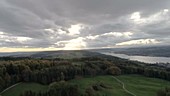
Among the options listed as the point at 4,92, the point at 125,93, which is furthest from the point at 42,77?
the point at 125,93

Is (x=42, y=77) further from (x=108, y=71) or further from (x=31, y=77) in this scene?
(x=108, y=71)

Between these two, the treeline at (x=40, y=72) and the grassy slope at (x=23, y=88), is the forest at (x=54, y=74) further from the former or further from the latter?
the grassy slope at (x=23, y=88)

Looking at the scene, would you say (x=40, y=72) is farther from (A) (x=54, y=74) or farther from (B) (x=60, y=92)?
(B) (x=60, y=92)

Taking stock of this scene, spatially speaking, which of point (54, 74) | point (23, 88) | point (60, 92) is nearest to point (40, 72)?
point (54, 74)

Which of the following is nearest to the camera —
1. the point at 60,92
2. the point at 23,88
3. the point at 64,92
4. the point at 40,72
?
the point at 60,92

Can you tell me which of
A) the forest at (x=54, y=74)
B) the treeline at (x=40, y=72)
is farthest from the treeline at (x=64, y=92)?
the treeline at (x=40, y=72)

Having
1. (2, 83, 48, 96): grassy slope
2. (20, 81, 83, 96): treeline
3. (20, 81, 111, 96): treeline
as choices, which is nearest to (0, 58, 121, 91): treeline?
(2, 83, 48, 96): grassy slope

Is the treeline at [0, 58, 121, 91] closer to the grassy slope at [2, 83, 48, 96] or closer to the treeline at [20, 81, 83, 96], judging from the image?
the grassy slope at [2, 83, 48, 96]

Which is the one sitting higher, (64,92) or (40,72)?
(40,72)

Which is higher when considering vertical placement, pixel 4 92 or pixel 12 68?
pixel 12 68
